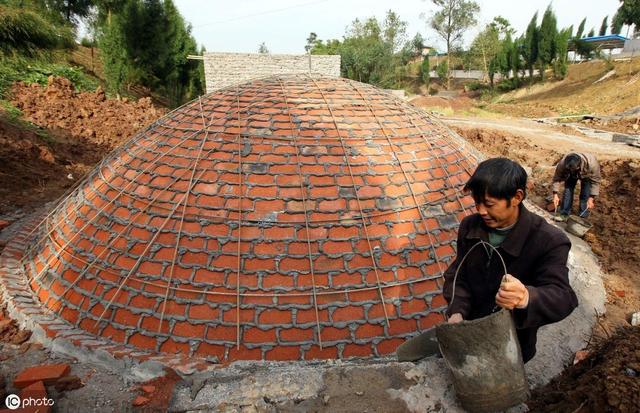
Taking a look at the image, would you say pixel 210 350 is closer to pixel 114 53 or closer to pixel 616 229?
→ pixel 616 229

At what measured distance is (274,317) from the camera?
3.40 metres

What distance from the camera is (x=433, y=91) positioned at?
46156 millimetres

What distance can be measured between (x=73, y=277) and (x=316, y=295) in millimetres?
2390

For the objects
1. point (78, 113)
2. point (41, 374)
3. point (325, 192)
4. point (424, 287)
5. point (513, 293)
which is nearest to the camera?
point (513, 293)

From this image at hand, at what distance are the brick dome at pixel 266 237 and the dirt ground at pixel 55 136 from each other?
448 cm

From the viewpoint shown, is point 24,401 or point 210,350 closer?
point 24,401

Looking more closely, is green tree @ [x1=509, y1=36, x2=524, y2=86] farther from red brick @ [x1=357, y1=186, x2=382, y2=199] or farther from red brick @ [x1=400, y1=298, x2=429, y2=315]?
red brick @ [x1=400, y1=298, x2=429, y2=315]

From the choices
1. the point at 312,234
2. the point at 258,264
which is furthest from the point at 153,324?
the point at 312,234

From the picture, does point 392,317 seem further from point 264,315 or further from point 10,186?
point 10,186

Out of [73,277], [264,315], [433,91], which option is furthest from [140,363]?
[433,91]

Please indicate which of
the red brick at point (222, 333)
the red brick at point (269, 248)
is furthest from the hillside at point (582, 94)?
the red brick at point (222, 333)

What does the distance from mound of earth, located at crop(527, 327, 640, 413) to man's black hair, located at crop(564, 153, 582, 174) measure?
4905mm

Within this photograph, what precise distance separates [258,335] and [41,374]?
165 centimetres

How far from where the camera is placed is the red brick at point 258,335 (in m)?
3.36
